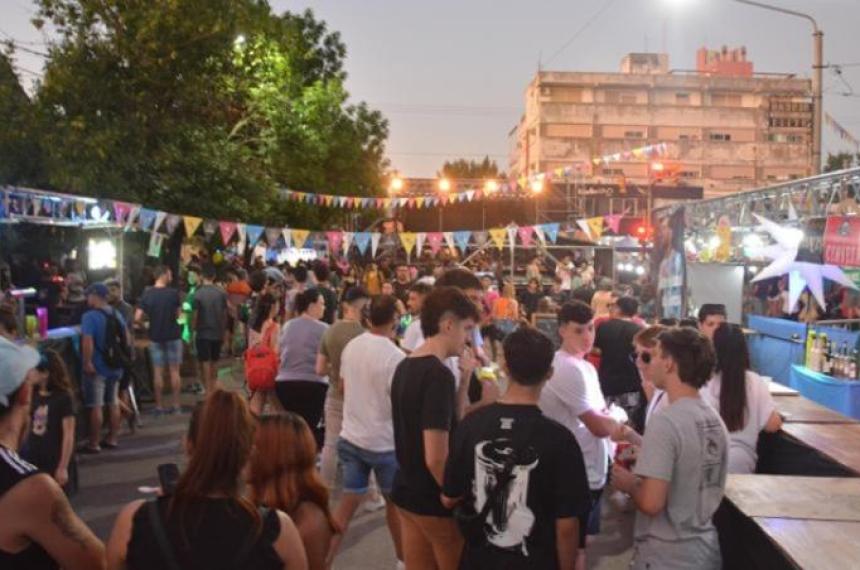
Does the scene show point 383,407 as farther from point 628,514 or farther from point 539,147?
point 539,147

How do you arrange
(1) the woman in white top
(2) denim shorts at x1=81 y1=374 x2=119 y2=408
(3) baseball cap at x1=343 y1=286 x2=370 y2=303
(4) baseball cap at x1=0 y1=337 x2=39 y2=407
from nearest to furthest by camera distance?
(4) baseball cap at x1=0 y1=337 x2=39 y2=407 → (1) the woman in white top → (3) baseball cap at x1=343 y1=286 x2=370 y2=303 → (2) denim shorts at x1=81 y1=374 x2=119 y2=408

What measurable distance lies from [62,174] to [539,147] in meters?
54.1

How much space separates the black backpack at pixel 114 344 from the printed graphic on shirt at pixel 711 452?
656 cm

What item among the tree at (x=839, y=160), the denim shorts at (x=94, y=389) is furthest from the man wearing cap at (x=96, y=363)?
the tree at (x=839, y=160)

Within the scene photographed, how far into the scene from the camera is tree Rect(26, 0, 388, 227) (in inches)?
597

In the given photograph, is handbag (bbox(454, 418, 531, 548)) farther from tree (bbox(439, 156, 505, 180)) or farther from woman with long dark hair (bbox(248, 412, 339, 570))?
tree (bbox(439, 156, 505, 180))

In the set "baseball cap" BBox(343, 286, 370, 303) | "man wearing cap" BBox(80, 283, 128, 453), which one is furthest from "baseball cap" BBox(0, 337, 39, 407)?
"man wearing cap" BBox(80, 283, 128, 453)

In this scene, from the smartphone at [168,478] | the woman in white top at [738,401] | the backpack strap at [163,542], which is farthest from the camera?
the woman in white top at [738,401]

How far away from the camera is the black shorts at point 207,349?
36.4 ft

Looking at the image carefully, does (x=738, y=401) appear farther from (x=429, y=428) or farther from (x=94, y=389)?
(x=94, y=389)

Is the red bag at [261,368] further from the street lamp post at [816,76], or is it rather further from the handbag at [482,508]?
the street lamp post at [816,76]

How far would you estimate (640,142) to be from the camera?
67.1 metres

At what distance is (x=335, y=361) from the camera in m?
6.46

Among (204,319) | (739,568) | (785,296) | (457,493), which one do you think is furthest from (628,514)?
(785,296)
